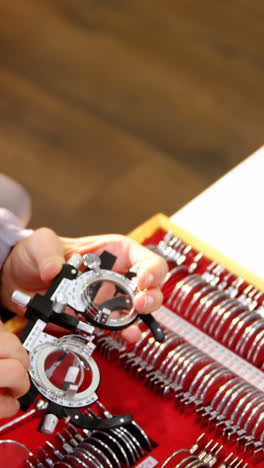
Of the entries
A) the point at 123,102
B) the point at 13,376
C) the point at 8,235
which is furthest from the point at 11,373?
the point at 123,102

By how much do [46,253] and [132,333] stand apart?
0.19m

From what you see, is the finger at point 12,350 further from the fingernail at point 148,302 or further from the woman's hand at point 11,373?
the fingernail at point 148,302

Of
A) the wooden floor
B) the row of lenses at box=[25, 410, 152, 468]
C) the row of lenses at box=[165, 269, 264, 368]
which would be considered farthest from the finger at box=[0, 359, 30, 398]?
the wooden floor

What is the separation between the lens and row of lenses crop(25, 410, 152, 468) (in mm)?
1041

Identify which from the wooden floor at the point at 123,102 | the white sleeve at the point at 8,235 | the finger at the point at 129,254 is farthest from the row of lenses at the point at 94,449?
the wooden floor at the point at 123,102

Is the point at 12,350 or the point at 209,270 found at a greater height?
the point at 209,270

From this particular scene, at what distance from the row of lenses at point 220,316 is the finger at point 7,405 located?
1.25ft

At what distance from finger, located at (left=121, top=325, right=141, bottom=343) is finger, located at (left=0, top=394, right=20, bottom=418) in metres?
0.24

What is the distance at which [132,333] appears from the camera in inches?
47.1

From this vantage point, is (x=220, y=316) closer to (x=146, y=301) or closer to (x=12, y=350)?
(x=146, y=301)

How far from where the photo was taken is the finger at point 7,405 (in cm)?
98

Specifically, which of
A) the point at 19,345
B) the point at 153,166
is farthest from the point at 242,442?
the point at 153,166

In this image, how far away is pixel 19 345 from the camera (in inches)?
39.8

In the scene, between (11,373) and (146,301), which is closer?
(11,373)
